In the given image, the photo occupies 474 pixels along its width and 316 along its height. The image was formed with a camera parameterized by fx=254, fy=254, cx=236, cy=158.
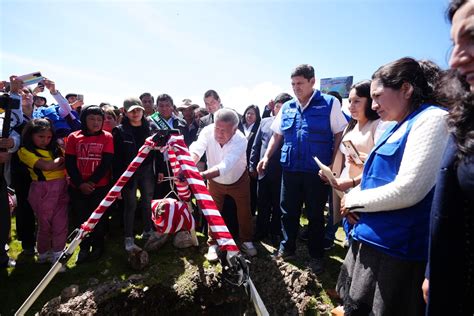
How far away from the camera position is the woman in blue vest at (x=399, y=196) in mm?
1536

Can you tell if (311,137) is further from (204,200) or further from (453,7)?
(453,7)

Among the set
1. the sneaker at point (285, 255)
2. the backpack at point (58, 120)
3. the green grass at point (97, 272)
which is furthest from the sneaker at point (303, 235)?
the backpack at point (58, 120)

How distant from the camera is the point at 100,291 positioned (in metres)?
3.20

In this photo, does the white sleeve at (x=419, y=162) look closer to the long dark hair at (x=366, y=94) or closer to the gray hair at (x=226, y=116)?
the long dark hair at (x=366, y=94)

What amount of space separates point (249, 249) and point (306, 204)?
1253mm

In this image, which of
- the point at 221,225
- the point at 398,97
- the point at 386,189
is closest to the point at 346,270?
the point at 386,189

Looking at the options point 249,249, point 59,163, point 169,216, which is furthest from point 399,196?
point 59,163

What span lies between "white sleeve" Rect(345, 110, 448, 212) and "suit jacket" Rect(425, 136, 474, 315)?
331 mm

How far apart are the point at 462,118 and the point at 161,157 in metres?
4.14

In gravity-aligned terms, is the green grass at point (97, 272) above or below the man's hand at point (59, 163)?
below

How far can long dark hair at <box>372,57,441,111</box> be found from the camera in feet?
5.72

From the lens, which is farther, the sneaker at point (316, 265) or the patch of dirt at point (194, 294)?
the sneaker at point (316, 265)

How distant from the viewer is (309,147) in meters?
3.38

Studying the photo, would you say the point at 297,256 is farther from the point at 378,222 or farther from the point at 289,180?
the point at 378,222
